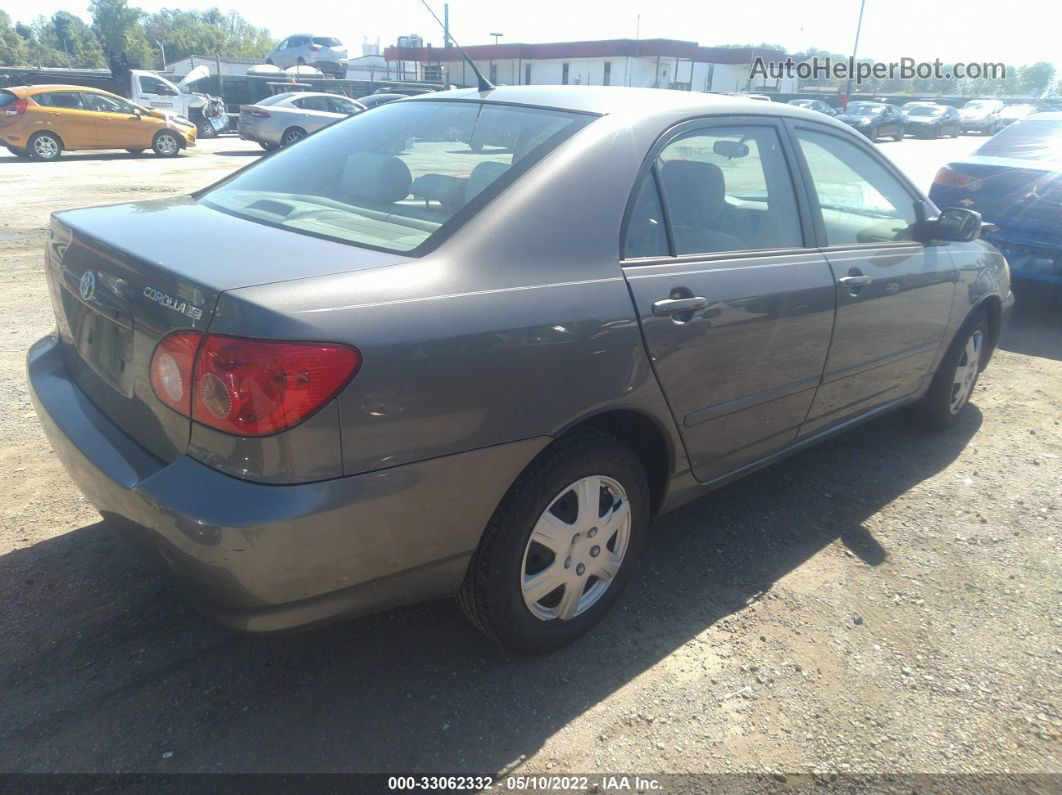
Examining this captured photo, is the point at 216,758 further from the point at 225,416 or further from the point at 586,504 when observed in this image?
the point at 586,504

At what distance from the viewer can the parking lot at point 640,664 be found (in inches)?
88.4

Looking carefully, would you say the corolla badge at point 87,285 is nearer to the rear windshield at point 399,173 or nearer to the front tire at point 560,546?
the rear windshield at point 399,173

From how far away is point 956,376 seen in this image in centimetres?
438

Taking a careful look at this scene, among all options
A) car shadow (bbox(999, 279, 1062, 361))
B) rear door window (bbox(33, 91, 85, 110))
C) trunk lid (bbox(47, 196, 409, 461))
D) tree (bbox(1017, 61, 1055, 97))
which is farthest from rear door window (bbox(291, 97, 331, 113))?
tree (bbox(1017, 61, 1055, 97))

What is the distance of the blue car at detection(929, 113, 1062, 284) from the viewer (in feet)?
21.4

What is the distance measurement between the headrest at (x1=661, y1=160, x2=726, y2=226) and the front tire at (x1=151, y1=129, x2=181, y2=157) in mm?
19219

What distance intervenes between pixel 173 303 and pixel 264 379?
0.36m

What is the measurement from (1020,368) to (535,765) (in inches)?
204

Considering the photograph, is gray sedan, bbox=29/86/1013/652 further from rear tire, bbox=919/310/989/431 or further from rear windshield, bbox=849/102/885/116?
rear windshield, bbox=849/102/885/116

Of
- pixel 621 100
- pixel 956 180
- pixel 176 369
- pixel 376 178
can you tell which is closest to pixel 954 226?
pixel 621 100

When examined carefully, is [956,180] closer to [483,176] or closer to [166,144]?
[483,176]

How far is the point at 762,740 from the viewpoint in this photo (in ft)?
7.63

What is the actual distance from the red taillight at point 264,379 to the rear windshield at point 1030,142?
24.8 feet

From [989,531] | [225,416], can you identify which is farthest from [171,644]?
[989,531]
